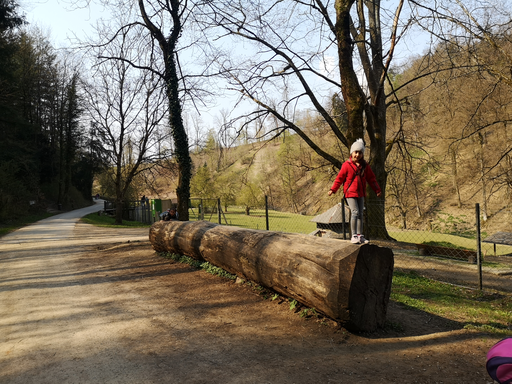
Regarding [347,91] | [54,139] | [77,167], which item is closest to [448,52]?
[347,91]

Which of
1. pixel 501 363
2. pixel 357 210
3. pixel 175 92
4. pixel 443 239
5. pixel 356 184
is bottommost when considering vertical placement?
pixel 443 239

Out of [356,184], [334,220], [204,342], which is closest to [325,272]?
[204,342]

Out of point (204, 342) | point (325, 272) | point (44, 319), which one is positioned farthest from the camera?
point (44, 319)

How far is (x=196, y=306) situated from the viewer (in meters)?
5.45

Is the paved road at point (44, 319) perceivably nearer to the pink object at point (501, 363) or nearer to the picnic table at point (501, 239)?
the pink object at point (501, 363)

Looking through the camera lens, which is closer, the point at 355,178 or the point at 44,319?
the point at 44,319

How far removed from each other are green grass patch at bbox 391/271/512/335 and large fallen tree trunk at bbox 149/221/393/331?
1.19 metres

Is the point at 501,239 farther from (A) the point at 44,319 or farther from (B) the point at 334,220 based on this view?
(A) the point at 44,319

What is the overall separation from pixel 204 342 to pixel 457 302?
3.89 metres

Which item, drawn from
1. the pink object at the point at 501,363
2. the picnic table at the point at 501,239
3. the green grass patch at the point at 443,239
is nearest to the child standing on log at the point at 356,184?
the pink object at the point at 501,363

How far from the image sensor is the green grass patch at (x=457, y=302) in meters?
4.64

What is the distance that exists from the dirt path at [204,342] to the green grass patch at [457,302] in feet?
1.01

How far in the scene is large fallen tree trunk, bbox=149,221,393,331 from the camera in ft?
13.5

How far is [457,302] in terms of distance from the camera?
18.5ft
